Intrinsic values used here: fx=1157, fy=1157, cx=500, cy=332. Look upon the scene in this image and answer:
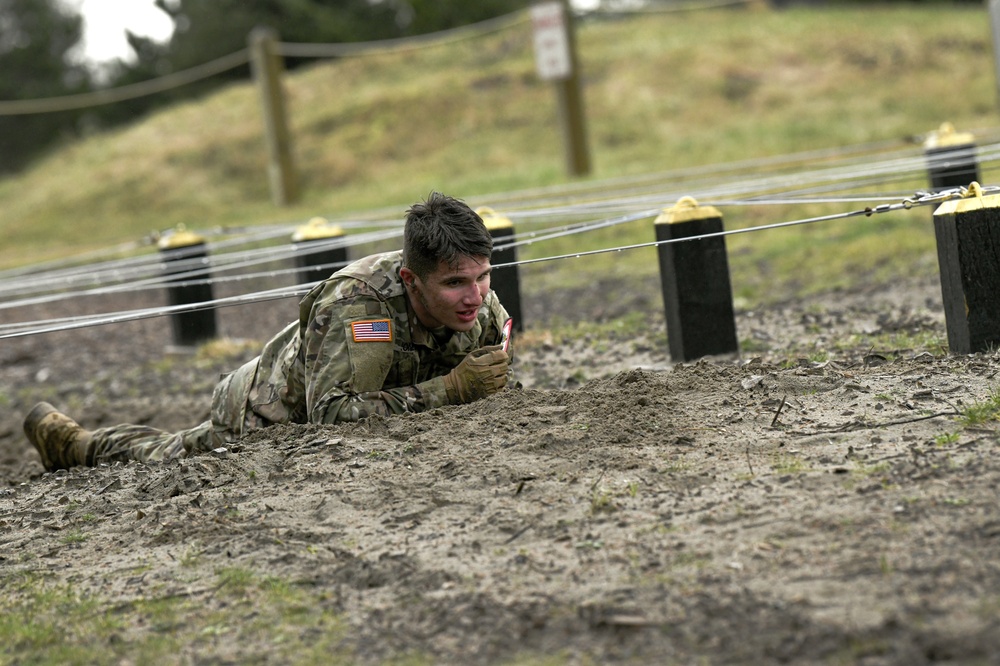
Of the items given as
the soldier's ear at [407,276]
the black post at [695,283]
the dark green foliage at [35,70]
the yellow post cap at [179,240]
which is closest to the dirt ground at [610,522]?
the soldier's ear at [407,276]

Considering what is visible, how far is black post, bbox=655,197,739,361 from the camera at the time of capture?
585 cm

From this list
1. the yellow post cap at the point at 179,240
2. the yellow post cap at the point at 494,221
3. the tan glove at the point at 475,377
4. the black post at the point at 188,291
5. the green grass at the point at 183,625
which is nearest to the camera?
the green grass at the point at 183,625

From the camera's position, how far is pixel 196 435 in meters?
5.17

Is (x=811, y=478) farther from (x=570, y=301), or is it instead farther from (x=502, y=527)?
(x=570, y=301)

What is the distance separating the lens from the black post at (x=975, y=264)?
15.0 feet

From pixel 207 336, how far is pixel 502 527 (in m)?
6.46

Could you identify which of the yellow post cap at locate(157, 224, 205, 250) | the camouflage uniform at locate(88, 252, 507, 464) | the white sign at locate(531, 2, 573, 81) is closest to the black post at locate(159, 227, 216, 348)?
the yellow post cap at locate(157, 224, 205, 250)

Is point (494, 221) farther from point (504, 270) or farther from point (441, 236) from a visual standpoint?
point (441, 236)

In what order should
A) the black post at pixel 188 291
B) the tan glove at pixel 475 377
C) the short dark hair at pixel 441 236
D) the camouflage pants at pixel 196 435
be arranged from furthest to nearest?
the black post at pixel 188 291 → the camouflage pants at pixel 196 435 → the tan glove at pixel 475 377 → the short dark hair at pixel 441 236

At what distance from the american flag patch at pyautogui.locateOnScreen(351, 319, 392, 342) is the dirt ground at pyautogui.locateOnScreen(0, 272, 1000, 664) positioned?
0.33 meters

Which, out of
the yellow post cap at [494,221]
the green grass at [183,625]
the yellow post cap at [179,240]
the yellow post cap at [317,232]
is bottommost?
the green grass at [183,625]

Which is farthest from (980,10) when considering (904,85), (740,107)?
(740,107)

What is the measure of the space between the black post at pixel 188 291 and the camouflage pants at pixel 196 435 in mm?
2825

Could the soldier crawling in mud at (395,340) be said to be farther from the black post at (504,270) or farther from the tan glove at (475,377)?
the black post at (504,270)
